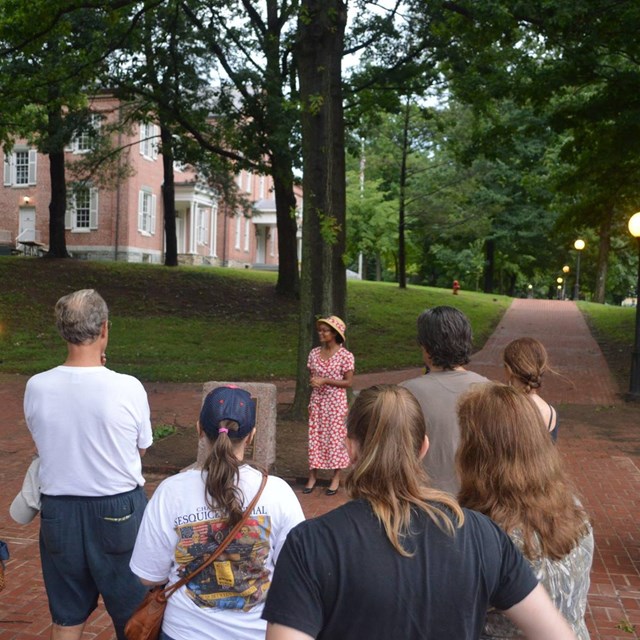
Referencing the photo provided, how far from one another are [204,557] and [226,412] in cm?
47

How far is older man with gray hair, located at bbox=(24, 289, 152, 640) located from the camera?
122 inches

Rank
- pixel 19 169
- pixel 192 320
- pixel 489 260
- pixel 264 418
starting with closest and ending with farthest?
pixel 264 418 < pixel 192 320 < pixel 19 169 < pixel 489 260

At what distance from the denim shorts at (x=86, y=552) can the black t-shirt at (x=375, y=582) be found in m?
1.57

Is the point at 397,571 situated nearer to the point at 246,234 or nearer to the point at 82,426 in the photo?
Answer: the point at 82,426

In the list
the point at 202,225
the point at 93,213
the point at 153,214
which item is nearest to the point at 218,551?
the point at 93,213

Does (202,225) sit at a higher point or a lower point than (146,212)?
lower

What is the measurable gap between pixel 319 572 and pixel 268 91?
19156 millimetres

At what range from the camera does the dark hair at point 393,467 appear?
1849 millimetres

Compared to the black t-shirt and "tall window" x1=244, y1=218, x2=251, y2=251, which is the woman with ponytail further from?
"tall window" x1=244, y1=218, x2=251, y2=251

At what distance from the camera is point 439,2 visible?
38.2 ft

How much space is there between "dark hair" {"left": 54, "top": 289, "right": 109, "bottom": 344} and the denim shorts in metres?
0.67

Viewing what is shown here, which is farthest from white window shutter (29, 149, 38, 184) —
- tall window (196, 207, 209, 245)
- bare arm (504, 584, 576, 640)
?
bare arm (504, 584, 576, 640)

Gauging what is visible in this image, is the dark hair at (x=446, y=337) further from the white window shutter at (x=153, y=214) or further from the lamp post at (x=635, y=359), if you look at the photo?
the white window shutter at (x=153, y=214)

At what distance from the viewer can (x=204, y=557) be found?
2447 millimetres
